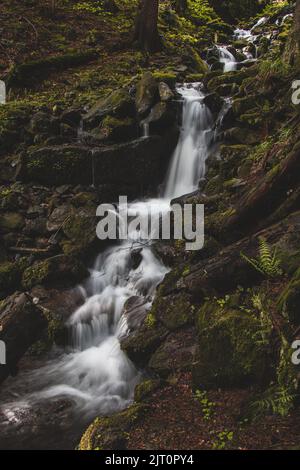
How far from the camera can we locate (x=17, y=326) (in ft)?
Result: 24.4

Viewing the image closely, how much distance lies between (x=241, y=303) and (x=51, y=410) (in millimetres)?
3300

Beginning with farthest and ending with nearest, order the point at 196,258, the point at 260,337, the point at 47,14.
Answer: the point at 47,14
the point at 196,258
the point at 260,337

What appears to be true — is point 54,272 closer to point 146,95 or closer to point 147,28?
point 146,95

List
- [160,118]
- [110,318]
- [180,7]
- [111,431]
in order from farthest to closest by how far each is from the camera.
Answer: [180,7], [160,118], [110,318], [111,431]

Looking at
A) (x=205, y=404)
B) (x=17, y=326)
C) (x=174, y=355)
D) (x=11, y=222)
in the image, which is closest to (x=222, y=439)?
(x=205, y=404)

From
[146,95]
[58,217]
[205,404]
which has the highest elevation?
[146,95]

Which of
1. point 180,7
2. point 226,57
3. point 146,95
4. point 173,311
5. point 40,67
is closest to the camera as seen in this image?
point 173,311

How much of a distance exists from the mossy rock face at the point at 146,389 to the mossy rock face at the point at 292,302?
1940 millimetres

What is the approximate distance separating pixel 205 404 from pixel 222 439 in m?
0.60

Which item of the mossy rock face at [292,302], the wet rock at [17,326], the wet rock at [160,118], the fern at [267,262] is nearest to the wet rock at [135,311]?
the wet rock at [17,326]

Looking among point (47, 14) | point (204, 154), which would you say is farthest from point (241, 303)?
point (47, 14)

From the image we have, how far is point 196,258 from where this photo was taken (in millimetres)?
7363

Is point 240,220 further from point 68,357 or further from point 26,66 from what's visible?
point 26,66

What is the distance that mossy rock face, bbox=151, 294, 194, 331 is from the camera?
20.5ft
